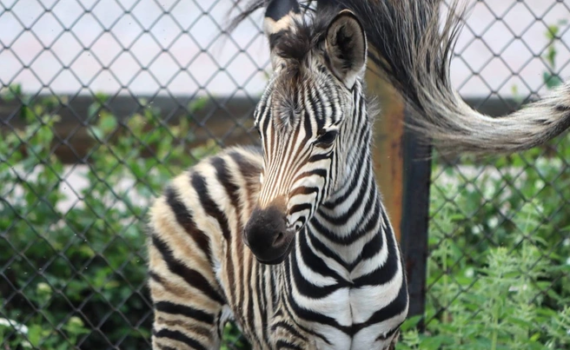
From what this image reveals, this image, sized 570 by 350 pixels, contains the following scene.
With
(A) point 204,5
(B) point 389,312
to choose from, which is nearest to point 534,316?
(B) point 389,312

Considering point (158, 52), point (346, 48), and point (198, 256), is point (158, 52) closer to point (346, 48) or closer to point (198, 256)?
point (198, 256)

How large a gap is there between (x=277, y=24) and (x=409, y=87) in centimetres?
59

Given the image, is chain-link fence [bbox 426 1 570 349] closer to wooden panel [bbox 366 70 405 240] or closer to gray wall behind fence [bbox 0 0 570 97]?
wooden panel [bbox 366 70 405 240]

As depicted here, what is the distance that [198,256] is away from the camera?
4.17 metres

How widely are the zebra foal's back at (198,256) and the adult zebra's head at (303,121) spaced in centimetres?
95

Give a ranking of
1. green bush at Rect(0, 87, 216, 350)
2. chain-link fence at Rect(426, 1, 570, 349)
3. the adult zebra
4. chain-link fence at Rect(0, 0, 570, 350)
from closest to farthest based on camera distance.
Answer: the adult zebra, chain-link fence at Rect(426, 1, 570, 349), chain-link fence at Rect(0, 0, 570, 350), green bush at Rect(0, 87, 216, 350)

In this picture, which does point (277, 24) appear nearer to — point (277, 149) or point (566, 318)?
point (277, 149)

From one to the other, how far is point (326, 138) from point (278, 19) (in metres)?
0.65

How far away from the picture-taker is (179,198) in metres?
4.26

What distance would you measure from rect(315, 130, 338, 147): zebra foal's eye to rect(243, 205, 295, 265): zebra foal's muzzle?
0.99ft

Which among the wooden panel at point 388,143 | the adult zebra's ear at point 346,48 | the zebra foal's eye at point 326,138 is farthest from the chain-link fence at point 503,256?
the zebra foal's eye at point 326,138

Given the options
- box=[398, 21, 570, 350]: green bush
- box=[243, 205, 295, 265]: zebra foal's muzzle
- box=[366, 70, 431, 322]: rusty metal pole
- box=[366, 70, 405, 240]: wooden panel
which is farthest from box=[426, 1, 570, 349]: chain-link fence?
box=[243, 205, 295, 265]: zebra foal's muzzle

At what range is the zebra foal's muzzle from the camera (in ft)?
9.54

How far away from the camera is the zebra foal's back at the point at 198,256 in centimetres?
414
